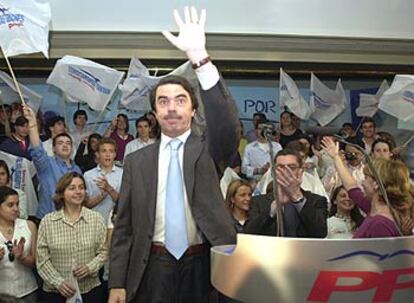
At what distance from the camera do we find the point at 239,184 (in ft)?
13.4

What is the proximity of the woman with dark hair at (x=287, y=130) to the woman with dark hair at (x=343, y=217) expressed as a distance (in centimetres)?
195

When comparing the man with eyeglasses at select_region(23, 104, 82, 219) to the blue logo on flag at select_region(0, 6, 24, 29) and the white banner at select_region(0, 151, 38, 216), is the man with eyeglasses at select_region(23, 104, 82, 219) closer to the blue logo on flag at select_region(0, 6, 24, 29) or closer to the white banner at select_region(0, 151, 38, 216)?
the white banner at select_region(0, 151, 38, 216)

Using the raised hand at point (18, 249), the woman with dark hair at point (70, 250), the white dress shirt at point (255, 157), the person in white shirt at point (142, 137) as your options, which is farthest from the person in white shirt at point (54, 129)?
the white dress shirt at point (255, 157)

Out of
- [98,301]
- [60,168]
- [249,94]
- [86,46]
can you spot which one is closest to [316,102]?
[249,94]

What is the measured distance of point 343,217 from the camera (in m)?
3.89

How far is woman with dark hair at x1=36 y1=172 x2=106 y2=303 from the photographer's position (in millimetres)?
3715

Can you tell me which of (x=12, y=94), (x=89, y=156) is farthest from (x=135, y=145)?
(x=12, y=94)

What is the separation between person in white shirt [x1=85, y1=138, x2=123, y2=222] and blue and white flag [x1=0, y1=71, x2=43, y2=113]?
5.13 feet

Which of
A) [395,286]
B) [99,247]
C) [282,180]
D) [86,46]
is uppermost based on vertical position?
[86,46]

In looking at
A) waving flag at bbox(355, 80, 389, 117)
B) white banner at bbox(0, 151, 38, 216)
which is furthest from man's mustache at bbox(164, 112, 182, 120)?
waving flag at bbox(355, 80, 389, 117)

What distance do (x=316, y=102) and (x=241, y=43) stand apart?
99cm

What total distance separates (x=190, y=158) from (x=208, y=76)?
31cm

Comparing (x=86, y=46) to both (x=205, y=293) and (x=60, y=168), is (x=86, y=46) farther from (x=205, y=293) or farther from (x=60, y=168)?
(x=205, y=293)

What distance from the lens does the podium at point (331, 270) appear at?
1369mm
